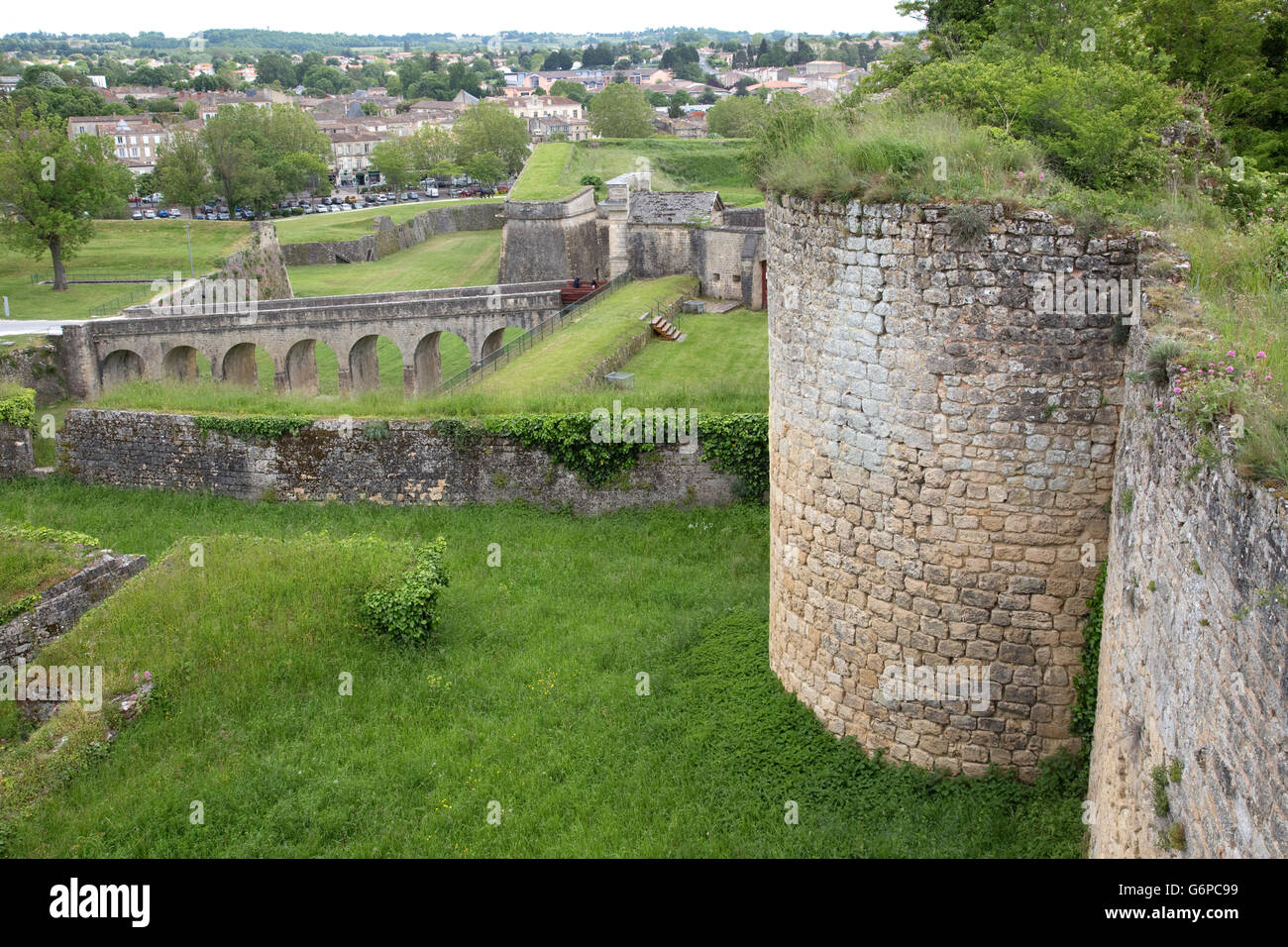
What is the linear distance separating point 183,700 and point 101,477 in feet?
36.7

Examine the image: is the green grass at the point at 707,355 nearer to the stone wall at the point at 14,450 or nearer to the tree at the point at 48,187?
the stone wall at the point at 14,450

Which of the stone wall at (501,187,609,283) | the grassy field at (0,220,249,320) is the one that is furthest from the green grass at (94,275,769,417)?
the grassy field at (0,220,249,320)

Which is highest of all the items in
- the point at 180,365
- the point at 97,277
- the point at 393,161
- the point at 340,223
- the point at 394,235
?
the point at 393,161

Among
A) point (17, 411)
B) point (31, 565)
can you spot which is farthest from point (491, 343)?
point (31, 565)

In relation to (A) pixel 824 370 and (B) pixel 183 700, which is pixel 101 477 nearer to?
(B) pixel 183 700

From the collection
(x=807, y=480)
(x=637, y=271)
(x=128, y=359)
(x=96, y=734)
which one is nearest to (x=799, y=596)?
(x=807, y=480)

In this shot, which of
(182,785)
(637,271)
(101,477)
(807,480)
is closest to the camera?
(807,480)

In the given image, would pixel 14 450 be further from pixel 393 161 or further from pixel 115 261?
pixel 393 161

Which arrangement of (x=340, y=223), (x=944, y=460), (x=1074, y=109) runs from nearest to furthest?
(x=944, y=460)
(x=1074, y=109)
(x=340, y=223)

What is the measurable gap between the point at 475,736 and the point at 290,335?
79.1ft

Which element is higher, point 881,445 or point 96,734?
point 881,445

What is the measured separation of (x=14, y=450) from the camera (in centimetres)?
2161

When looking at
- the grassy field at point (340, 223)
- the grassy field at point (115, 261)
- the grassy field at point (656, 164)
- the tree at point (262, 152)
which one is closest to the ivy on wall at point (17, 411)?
the grassy field at point (115, 261)

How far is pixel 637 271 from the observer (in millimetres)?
41938
